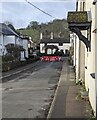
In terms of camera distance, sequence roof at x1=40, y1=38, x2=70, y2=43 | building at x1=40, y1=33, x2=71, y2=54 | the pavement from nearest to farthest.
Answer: the pavement, building at x1=40, y1=33, x2=71, y2=54, roof at x1=40, y1=38, x2=70, y2=43

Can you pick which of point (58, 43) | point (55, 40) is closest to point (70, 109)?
point (58, 43)

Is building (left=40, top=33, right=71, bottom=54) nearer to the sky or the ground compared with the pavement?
nearer to the sky

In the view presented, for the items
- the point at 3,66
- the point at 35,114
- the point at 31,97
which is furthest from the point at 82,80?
the point at 3,66

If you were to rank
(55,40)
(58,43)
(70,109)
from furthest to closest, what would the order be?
(55,40) < (58,43) < (70,109)

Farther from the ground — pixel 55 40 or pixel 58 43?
pixel 55 40

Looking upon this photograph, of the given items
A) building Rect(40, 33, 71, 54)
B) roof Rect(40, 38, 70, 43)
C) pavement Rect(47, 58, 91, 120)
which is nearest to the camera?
pavement Rect(47, 58, 91, 120)

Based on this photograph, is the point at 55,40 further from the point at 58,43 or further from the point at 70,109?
the point at 70,109

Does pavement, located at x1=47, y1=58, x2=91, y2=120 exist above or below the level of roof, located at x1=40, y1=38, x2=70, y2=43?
below

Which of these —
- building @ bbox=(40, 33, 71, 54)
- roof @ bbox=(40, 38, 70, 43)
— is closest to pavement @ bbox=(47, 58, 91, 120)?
building @ bbox=(40, 33, 71, 54)

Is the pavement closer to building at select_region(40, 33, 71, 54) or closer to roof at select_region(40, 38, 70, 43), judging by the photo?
building at select_region(40, 33, 71, 54)

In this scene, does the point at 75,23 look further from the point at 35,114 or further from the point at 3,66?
the point at 3,66

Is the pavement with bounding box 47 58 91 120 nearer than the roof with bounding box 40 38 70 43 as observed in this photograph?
Yes

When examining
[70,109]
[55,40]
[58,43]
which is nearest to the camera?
[70,109]

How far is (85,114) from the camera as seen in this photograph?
9.68m
